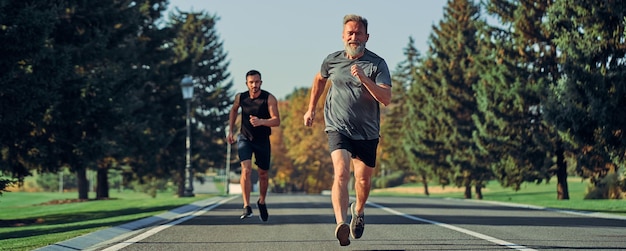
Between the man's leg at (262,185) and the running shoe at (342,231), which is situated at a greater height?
the man's leg at (262,185)

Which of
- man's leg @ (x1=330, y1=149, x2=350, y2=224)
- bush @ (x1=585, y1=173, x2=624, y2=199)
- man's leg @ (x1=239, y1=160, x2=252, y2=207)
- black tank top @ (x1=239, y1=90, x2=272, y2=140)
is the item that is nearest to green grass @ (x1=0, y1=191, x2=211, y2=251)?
man's leg @ (x1=239, y1=160, x2=252, y2=207)

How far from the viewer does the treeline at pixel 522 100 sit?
23344mm

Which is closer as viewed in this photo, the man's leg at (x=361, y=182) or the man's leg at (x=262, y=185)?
the man's leg at (x=361, y=182)

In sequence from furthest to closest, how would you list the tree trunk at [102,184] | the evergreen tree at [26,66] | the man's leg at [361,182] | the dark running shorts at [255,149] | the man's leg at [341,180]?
1. the tree trunk at [102,184]
2. the evergreen tree at [26,66]
3. the dark running shorts at [255,149]
4. the man's leg at [361,182]
5. the man's leg at [341,180]

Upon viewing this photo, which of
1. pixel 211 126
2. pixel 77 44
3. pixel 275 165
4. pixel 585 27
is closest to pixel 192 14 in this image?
pixel 211 126

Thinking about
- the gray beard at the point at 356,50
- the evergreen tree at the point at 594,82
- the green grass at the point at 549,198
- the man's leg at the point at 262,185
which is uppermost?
the evergreen tree at the point at 594,82

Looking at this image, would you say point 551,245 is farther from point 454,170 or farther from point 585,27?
point 454,170

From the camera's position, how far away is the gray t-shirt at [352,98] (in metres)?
8.62

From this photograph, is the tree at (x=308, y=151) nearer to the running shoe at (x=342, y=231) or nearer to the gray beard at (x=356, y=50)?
the gray beard at (x=356, y=50)

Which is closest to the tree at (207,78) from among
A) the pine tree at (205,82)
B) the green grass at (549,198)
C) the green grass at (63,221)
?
the pine tree at (205,82)

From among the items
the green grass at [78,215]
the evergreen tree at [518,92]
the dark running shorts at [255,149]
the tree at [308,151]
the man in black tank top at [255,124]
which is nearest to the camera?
the green grass at [78,215]

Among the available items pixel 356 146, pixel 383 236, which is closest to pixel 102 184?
pixel 383 236

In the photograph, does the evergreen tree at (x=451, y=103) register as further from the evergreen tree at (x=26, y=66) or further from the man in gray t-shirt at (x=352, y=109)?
the man in gray t-shirt at (x=352, y=109)

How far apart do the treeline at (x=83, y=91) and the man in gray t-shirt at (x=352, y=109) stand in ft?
28.6
